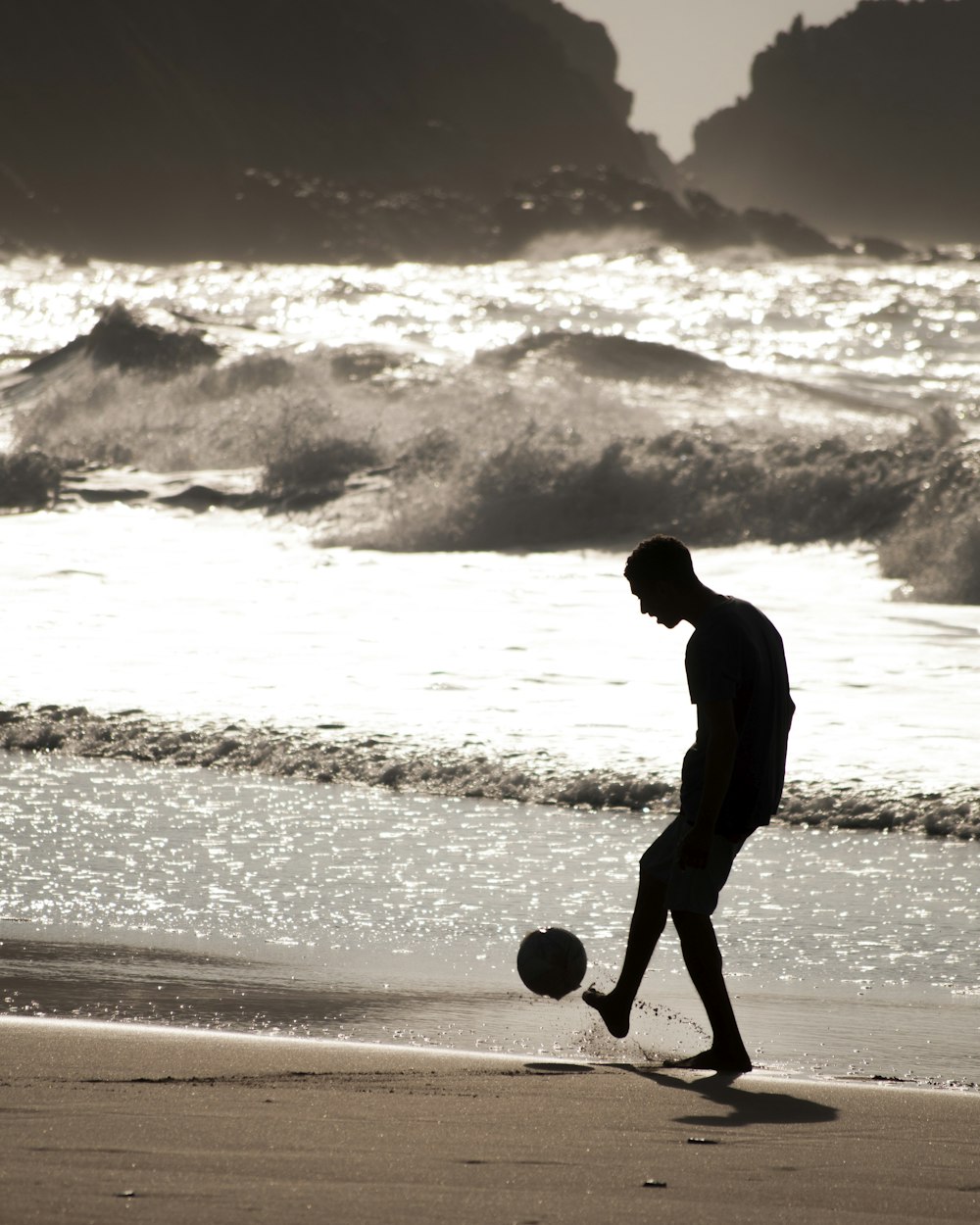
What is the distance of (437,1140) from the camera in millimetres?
2760

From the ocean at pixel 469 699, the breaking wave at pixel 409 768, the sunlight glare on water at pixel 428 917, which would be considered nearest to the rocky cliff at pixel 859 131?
the ocean at pixel 469 699

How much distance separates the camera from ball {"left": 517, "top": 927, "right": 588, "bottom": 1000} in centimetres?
381

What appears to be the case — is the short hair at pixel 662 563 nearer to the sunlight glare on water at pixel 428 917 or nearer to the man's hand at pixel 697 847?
the man's hand at pixel 697 847

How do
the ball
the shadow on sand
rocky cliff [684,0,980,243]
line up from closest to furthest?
1. the shadow on sand
2. the ball
3. rocky cliff [684,0,980,243]

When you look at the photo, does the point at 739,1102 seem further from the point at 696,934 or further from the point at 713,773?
the point at 713,773

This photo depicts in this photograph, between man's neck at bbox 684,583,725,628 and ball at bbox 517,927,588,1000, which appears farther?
ball at bbox 517,927,588,1000

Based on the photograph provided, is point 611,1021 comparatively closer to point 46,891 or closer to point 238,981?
point 238,981

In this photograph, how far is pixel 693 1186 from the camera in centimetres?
256

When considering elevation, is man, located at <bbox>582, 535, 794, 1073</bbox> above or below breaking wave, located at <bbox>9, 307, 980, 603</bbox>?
below

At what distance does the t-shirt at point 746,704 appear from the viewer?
351 centimetres

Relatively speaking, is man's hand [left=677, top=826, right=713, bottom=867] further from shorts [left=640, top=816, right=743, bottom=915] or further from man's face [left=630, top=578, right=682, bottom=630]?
man's face [left=630, top=578, right=682, bottom=630]

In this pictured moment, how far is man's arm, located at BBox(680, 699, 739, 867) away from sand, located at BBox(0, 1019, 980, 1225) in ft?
Result: 1.46

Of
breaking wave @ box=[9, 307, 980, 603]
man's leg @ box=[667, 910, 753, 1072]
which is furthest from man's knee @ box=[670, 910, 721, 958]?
breaking wave @ box=[9, 307, 980, 603]

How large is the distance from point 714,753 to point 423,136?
5275 inches
